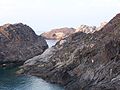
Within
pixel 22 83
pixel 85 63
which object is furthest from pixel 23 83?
pixel 85 63

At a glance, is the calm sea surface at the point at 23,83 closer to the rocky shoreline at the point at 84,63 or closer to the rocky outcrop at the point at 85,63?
the rocky shoreline at the point at 84,63

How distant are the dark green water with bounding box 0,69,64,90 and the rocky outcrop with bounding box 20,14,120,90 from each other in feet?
13.1

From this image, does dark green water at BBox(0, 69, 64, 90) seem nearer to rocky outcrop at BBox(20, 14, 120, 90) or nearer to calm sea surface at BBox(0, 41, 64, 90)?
calm sea surface at BBox(0, 41, 64, 90)

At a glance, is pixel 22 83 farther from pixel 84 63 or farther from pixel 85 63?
pixel 85 63

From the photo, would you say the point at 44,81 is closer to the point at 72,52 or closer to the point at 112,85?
the point at 72,52

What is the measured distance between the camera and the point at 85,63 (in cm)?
14638

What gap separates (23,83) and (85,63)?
82.6 ft

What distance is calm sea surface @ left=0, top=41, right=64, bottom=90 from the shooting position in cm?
13712

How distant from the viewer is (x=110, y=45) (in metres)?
138

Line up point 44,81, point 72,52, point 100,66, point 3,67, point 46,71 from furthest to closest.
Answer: point 3,67
point 72,52
point 46,71
point 44,81
point 100,66

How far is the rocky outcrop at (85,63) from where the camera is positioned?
125m

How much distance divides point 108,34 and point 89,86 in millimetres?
42295

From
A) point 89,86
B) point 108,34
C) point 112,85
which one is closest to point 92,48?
point 108,34

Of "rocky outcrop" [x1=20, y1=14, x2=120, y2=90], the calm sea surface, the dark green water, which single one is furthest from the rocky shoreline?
the dark green water
